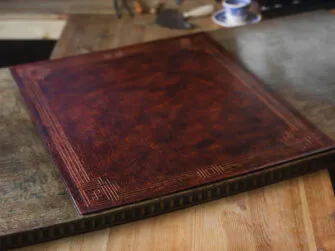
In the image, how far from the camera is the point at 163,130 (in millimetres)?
1279

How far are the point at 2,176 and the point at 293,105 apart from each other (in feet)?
2.36

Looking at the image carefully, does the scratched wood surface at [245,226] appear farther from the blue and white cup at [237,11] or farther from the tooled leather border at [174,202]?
the blue and white cup at [237,11]

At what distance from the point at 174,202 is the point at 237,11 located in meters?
0.99

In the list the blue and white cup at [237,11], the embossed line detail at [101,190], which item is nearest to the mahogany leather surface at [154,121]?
the embossed line detail at [101,190]

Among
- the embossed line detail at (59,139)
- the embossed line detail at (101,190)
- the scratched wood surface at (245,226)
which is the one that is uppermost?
the embossed line detail at (59,139)

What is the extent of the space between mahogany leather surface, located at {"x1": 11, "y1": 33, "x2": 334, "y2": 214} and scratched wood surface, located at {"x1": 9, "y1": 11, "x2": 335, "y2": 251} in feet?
0.22

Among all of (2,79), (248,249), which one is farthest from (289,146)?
(2,79)

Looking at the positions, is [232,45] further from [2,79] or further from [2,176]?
[2,176]

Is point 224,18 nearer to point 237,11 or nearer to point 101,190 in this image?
point 237,11

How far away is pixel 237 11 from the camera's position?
6.21 ft

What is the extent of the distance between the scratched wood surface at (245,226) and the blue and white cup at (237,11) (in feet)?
2.73

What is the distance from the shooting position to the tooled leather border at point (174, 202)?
1.04 m

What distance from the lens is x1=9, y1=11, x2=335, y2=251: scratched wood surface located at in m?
1.07

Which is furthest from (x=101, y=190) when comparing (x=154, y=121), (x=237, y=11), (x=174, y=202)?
(x=237, y=11)
